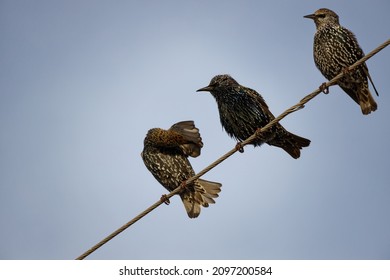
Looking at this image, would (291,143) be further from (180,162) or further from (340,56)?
(180,162)

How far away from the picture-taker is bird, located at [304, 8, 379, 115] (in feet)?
26.5

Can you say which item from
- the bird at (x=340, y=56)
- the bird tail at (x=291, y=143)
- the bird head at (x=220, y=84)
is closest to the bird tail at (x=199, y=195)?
the bird tail at (x=291, y=143)

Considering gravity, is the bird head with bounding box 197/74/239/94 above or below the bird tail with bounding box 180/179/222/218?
above

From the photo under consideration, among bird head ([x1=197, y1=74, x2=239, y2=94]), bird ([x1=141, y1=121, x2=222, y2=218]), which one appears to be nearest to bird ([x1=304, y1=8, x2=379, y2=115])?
bird head ([x1=197, y1=74, x2=239, y2=94])

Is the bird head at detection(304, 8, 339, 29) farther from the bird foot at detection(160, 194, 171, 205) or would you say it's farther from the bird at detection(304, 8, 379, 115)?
the bird foot at detection(160, 194, 171, 205)

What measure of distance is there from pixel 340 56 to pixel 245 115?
1.31 metres

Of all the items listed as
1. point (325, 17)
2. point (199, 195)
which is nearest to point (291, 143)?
point (199, 195)

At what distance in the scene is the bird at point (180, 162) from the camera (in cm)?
810

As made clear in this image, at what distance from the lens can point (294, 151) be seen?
827cm

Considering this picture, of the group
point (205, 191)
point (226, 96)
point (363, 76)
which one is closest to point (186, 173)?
point (205, 191)

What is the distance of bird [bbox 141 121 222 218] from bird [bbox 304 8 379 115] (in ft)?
5.71

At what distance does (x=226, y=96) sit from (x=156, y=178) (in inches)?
50.1

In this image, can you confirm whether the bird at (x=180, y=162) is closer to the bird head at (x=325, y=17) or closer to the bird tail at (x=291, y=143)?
the bird tail at (x=291, y=143)
